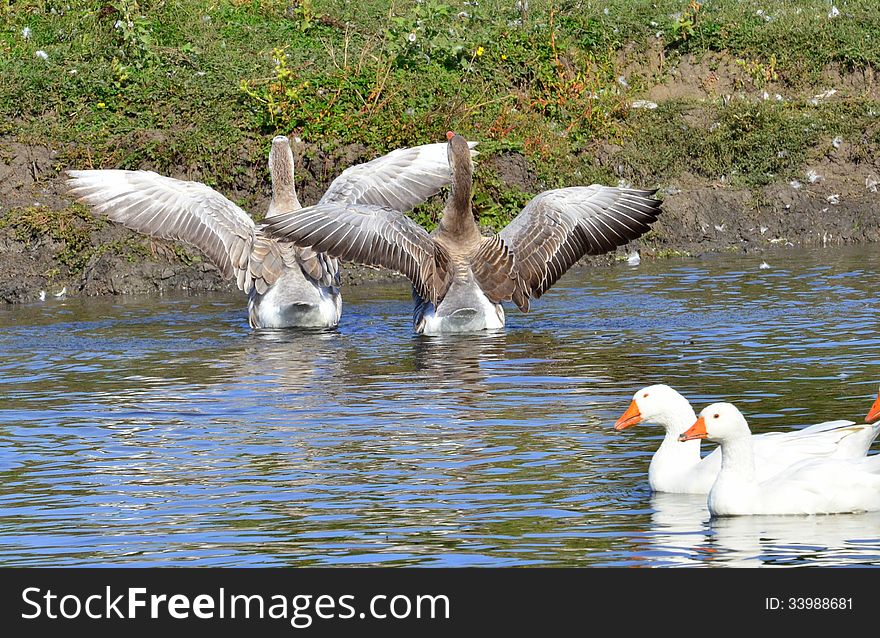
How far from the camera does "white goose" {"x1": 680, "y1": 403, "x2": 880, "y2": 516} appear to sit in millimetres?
8055

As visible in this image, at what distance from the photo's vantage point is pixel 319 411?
37.0ft

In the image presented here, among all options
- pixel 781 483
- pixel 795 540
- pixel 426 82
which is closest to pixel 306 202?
pixel 426 82

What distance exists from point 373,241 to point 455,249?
729 mm

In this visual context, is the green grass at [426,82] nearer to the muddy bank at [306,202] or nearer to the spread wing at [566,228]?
the muddy bank at [306,202]

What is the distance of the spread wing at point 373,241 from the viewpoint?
14.8 metres

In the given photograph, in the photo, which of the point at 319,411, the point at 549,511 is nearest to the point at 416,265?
the point at 319,411

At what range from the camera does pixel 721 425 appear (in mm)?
8203

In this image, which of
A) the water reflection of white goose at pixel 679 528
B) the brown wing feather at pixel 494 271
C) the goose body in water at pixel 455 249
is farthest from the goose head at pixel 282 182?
the water reflection of white goose at pixel 679 528

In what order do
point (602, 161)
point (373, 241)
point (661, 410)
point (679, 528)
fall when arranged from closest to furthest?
point (679, 528) < point (661, 410) < point (373, 241) < point (602, 161)

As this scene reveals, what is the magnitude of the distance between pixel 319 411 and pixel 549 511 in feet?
10.8

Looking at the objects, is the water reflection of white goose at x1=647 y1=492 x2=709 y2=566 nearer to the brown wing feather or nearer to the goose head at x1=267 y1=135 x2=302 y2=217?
the brown wing feather

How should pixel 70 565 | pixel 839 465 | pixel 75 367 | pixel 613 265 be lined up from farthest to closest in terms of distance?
pixel 613 265
pixel 75 367
pixel 839 465
pixel 70 565

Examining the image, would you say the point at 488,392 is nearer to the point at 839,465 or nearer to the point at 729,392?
the point at 729,392

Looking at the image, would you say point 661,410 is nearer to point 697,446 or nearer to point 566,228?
point 697,446
